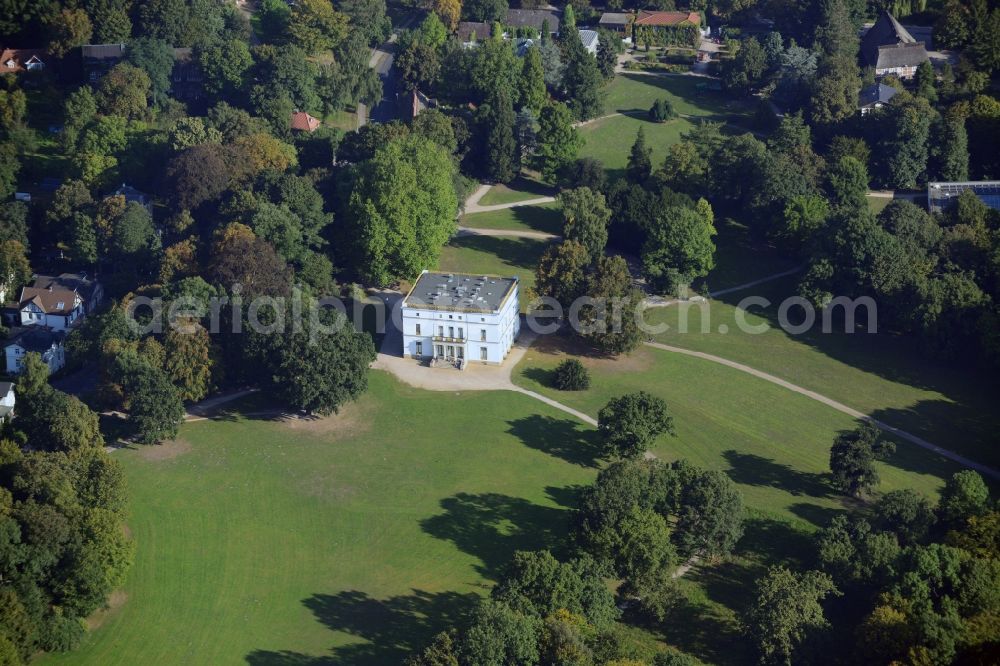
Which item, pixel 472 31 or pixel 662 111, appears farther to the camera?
pixel 472 31

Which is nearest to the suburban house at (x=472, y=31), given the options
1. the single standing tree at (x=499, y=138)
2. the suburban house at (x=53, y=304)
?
the single standing tree at (x=499, y=138)

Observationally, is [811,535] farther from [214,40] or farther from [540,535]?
[214,40]

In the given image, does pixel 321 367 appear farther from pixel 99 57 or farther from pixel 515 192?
pixel 99 57

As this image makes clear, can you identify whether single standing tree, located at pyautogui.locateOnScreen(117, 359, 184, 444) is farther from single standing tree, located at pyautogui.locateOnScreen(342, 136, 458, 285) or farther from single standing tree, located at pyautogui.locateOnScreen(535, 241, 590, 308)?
single standing tree, located at pyautogui.locateOnScreen(535, 241, 590, 308)

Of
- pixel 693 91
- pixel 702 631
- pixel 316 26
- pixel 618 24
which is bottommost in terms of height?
pixel 702 631

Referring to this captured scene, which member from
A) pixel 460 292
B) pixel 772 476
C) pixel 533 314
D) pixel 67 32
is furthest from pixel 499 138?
pixel 772 476

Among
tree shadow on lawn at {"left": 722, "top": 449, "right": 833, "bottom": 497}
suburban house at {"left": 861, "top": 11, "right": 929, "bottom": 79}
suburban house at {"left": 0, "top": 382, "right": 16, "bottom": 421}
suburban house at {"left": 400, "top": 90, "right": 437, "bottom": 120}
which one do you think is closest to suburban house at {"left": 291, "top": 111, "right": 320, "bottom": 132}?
suburban house at {"left": 400, "top": 90, "right": 437, "bottom": 120}
